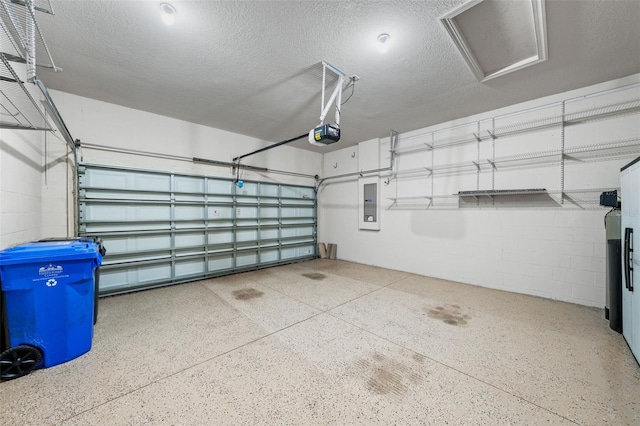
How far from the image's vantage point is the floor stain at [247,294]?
12.0ft

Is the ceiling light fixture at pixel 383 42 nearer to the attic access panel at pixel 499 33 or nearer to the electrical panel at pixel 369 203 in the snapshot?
the attic access panel at pixel 499 33

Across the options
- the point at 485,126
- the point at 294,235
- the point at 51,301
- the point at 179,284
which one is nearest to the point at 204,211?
the point at 179,284

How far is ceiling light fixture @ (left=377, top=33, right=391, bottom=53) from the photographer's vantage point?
7.76ft

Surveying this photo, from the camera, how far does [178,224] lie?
4.45 metres

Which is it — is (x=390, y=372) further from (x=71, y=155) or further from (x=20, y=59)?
(x=71, y=155)

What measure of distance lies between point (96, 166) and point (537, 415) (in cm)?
558

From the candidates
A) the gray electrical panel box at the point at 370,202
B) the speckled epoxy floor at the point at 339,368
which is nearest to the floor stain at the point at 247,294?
the speckled epoxy floor at the point at 339,368

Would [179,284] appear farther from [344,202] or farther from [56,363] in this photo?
[344,202]

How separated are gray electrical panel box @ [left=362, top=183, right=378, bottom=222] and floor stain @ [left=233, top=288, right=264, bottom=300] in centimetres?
313

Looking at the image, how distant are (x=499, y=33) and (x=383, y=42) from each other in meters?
1.10

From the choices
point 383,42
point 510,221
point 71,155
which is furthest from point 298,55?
point 510,221

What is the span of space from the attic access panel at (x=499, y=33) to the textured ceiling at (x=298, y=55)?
10cm

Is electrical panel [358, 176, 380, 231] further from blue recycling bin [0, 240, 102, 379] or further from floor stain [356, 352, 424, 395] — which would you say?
blue recycling bin [0, 240, 102, 379]

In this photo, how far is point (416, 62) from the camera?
2771 mm
